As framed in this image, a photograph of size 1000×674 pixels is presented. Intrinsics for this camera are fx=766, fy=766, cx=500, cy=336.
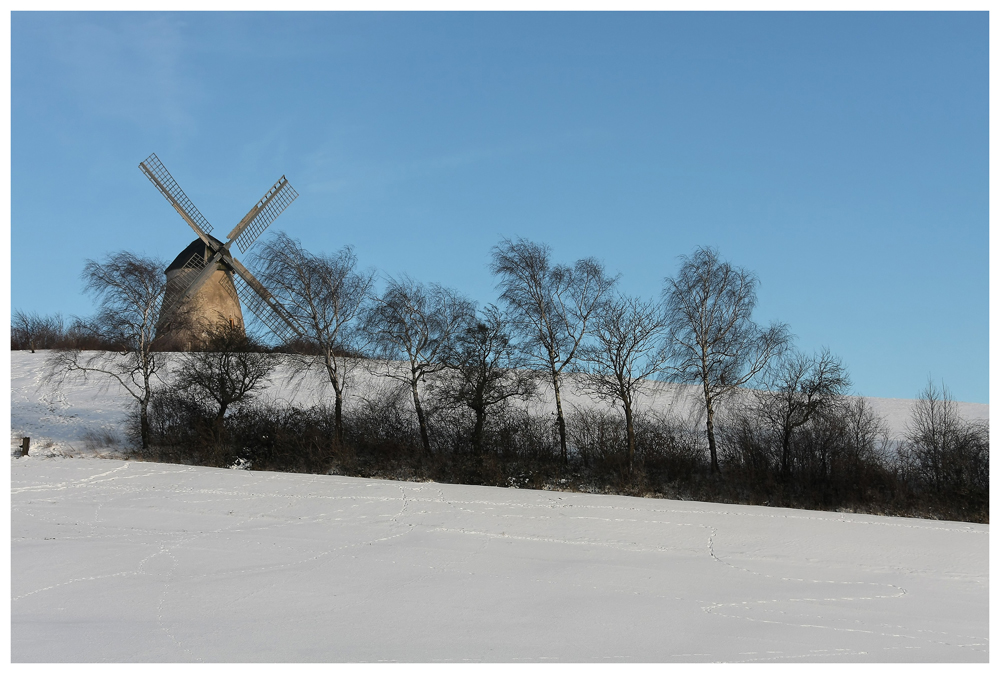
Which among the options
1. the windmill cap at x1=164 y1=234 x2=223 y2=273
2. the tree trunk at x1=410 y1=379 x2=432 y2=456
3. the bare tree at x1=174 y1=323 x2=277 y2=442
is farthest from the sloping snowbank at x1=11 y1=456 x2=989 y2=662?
the windmill cap at x1=164 y1=234 x2=223 y2=273

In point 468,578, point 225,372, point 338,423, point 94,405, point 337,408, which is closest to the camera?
point 468,578

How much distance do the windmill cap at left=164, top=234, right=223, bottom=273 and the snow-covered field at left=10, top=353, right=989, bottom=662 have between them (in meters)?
16.1

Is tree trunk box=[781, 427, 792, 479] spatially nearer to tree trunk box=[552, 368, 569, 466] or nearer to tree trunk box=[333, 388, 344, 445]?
tree trunk box=[552, 368, 569, 466]

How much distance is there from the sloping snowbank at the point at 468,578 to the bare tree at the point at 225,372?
6.15 metres

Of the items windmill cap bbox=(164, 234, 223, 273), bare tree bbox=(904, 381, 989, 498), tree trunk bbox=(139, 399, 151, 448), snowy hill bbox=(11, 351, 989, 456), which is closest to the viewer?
bare tree bbox=(904, 381, 989, 498)

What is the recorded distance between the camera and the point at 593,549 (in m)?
14.3

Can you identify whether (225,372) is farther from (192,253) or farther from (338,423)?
(192,253)

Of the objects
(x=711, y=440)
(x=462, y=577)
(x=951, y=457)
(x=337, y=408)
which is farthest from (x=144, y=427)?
(x=951, y=457)

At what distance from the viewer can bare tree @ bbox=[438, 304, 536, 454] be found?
24266 mm

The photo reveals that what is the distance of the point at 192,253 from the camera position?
35.2 meters

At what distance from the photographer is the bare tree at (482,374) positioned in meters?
24.3

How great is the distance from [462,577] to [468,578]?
10 cm

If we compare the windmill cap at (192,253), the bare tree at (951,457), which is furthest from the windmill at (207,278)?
the bare tree at (951,457)

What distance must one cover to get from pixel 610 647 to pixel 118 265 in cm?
2336
